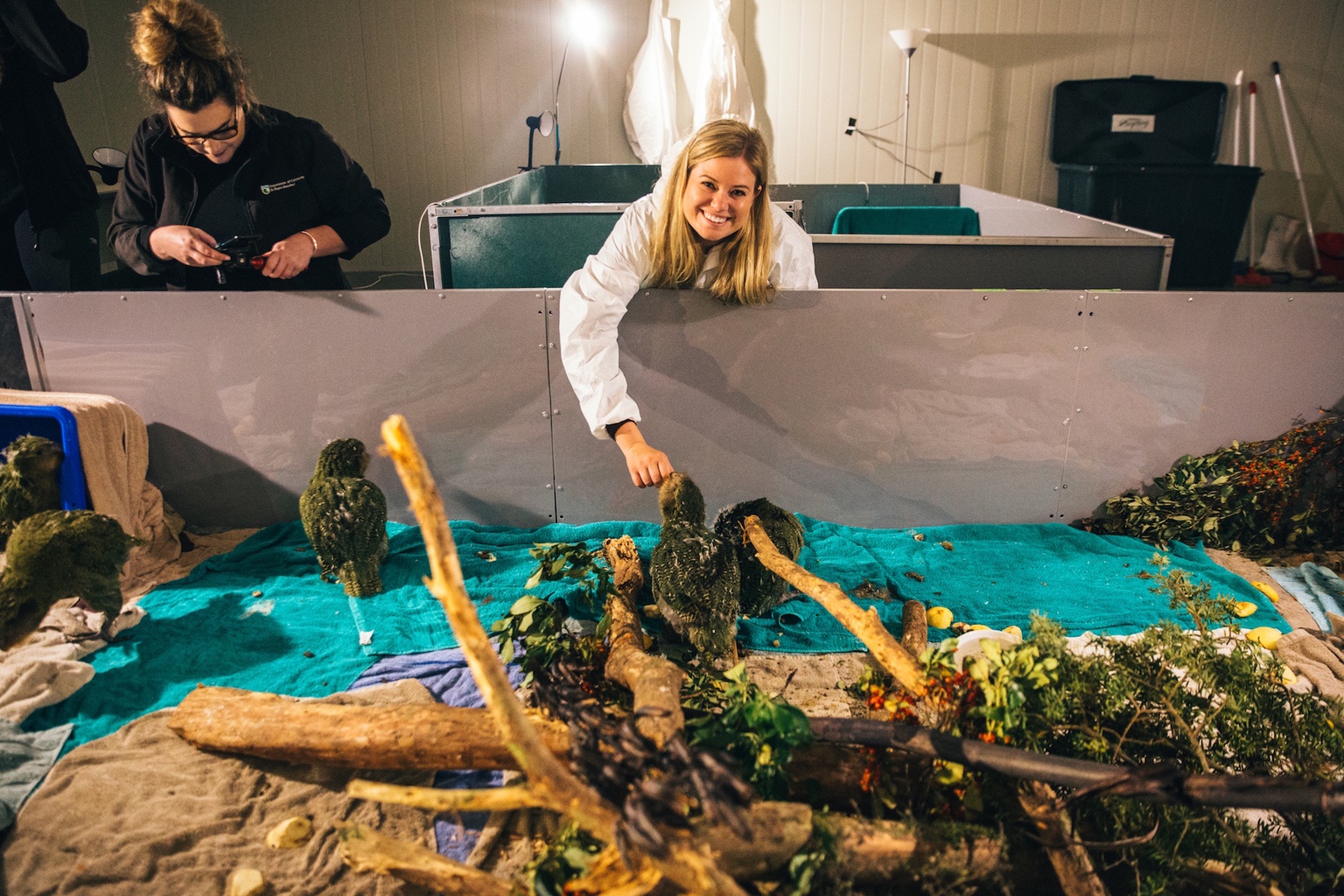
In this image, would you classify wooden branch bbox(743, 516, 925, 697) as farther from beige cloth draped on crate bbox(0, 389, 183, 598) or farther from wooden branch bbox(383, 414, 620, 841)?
beige cloth draped on crate bbox(0, 389, 183, 598)

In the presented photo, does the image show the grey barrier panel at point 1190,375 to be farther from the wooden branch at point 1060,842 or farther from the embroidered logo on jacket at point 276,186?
the embroidered logo on jacket at point 276,186

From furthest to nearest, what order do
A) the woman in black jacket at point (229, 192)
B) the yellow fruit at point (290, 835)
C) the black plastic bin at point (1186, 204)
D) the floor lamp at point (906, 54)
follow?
the floor lamp at point (906, 54) → the black plastic bin at point (1186, 204) → the woman in black jacket at point (229, 192) → the yellow fruit at point (290, 835)

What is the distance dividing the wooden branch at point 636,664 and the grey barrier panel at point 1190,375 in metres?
1.67

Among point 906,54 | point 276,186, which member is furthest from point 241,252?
point 906,54

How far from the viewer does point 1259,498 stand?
2611mm

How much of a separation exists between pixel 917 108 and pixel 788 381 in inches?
192

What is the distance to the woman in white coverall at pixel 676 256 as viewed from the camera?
7.39 ft

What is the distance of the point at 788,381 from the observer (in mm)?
2621

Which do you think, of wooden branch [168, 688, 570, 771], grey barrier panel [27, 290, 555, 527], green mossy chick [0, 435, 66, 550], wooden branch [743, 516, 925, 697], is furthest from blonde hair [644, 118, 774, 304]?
green mossy chick [0, 435, 66, 550]

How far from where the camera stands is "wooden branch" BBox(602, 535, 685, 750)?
1.28m

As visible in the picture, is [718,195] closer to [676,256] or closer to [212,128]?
[676,256]

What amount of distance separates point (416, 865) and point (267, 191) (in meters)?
2.21

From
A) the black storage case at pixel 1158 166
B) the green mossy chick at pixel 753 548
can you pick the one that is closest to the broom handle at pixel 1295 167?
the black storage case at pixel 1158 166

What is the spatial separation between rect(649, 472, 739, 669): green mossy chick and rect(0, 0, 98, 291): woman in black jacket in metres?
2.44
